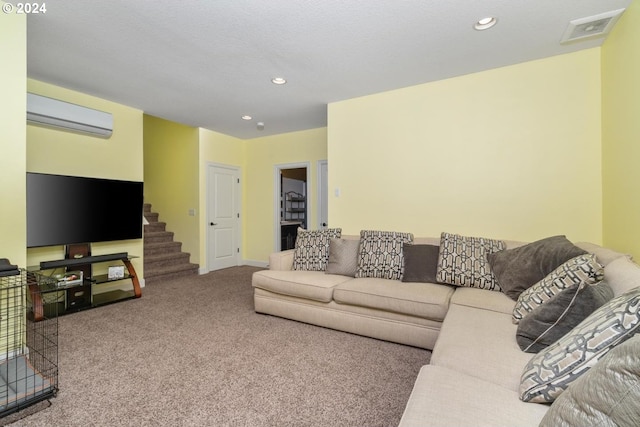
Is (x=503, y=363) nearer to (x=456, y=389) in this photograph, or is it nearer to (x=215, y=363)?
(x=456, y=389)

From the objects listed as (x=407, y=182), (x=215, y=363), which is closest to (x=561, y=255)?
(x=407, y=182)

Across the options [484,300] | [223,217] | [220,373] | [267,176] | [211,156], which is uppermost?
[211,156]

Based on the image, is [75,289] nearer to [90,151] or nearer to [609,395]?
[90,151]

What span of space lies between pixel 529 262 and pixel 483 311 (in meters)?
0.59

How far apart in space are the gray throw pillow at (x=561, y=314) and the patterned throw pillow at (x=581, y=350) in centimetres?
31

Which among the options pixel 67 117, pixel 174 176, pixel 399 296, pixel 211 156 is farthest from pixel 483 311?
pixel 174 176

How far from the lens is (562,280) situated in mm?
1692

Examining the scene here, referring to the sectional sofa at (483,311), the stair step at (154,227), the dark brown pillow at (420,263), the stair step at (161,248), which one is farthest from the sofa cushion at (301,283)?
the stair step at (154,227)

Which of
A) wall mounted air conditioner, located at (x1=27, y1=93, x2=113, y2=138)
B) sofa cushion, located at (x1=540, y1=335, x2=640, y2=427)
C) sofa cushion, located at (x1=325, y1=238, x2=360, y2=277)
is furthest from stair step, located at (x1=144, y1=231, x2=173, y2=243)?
sofa cushion, located at (x1=540, y1=335, x2=640, y2=427)

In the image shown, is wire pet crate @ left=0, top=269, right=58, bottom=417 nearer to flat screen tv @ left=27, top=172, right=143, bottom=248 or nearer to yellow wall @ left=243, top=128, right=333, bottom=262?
flat screen tv @ left=27, top=172, right=143, bottom=248

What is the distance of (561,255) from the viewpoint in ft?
6.60

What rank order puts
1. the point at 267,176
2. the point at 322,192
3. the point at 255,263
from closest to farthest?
the point at 322,192 < the point at 267,176 < the point at 255,263

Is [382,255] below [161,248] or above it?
above

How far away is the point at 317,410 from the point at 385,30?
8.83ft
